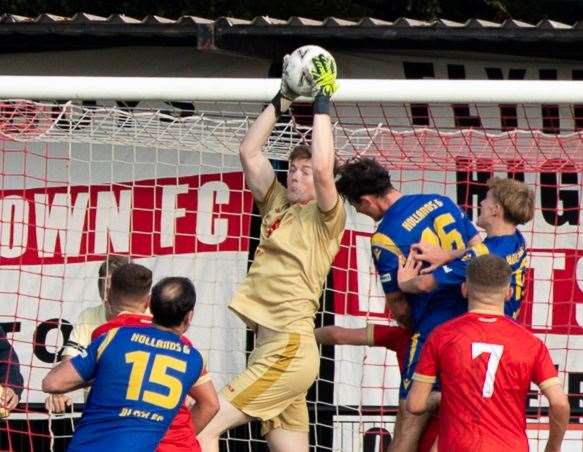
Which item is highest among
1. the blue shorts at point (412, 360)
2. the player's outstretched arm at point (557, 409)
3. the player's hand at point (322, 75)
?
the player's hand at point (322, 75)

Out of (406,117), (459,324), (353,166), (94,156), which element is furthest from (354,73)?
(459,324)

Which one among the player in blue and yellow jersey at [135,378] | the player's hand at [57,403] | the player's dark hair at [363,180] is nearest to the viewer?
the player in blue and yellow jersey at [135,378]

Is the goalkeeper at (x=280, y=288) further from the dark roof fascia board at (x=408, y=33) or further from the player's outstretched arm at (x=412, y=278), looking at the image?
the dark roof fascia board at (x=408, y=33)

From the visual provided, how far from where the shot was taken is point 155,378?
256 inches

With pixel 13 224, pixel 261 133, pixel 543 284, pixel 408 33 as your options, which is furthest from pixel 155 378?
pixel 543 284

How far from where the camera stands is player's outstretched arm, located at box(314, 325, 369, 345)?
787 centimetres

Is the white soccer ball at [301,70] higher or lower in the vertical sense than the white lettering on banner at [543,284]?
higher

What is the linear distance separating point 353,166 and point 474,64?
2.65 metres

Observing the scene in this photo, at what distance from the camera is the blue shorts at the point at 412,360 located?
24.0 feet

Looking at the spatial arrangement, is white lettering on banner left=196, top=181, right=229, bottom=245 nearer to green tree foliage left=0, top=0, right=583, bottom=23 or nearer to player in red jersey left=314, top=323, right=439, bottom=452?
player in red jersey left=314, top=323, right=439, bottom=452

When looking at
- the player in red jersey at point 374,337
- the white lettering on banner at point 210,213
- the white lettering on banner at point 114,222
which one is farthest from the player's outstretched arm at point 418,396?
the white lettering on banner at point 114,222

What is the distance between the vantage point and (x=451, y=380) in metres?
6.70

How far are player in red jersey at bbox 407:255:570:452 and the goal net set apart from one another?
2.81 metres

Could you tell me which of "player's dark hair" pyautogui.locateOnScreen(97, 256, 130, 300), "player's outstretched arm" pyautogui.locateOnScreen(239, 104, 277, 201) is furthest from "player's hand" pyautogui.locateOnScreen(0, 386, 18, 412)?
"player's outstretched arm" pyautogui.locateOnScreen(239, 104, 277, 201)
